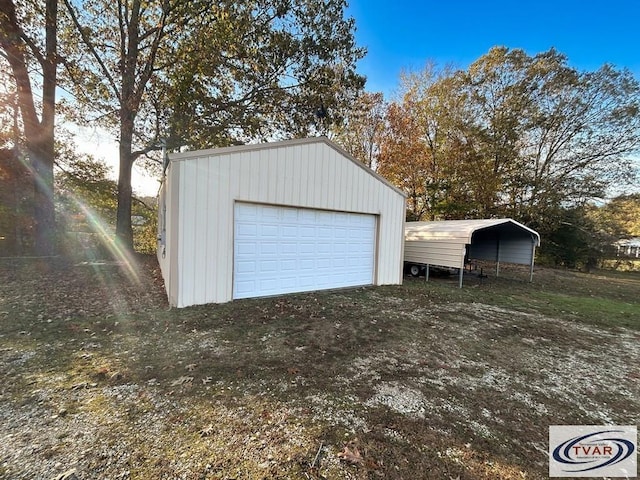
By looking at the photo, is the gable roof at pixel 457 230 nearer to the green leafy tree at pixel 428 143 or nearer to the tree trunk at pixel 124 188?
the green leafy tree at pixel 428 143

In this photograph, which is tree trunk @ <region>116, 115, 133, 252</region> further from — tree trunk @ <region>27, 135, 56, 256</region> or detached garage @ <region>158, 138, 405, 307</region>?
detached garage @ <region>158, 138, 405, 307</region>

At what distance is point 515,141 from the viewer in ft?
55.7

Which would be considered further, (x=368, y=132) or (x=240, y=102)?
(x=368, y=132)

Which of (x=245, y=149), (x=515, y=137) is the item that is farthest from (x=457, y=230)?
(x=515, y=137)

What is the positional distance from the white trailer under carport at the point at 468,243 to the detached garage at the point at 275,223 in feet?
5.49

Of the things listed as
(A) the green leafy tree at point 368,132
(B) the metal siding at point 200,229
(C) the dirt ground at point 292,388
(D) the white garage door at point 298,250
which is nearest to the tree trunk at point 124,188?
(C) the dirt ground at point 292,388

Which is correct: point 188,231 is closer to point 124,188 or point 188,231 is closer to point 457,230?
point 457,230

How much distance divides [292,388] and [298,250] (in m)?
4.08

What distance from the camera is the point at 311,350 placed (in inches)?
146

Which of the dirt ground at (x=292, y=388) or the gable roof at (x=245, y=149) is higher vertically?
the gable roof at (x=245, y=149)

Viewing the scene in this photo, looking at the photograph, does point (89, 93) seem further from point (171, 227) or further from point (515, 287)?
Result: point (515, 287)

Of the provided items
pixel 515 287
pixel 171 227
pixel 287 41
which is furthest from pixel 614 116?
pixel 171 227

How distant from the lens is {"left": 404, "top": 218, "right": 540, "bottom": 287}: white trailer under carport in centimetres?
866

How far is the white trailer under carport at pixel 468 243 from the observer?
866cm
